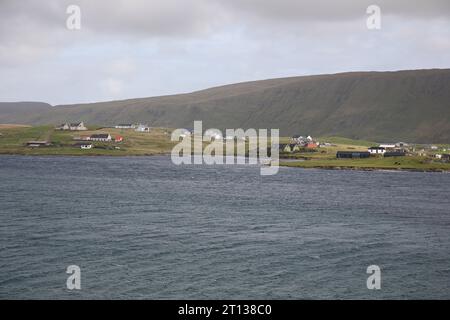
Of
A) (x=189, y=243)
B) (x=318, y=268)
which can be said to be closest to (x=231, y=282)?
(x=318, y=268)

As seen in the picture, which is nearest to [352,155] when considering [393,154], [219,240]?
[393,154]

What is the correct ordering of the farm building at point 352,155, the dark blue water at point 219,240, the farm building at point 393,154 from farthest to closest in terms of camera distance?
the farm building at point 393,154 → the farm building at point 352,155 → the dark blue water at point 219,240

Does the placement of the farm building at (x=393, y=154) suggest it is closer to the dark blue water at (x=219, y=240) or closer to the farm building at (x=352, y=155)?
the farm building at (x=352, y=155)

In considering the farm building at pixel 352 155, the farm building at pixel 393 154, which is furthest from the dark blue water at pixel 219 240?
the farm building at pixel 393 154

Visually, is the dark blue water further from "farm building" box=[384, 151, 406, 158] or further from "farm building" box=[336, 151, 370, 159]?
"farm building" box=[384, 151, 406, 158]

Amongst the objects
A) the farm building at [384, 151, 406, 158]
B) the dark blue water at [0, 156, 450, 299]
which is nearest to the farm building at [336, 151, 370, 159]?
the farm building at [384, 151, 406, 158]

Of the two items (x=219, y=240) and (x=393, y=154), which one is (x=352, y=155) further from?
(x=219, y=240)
